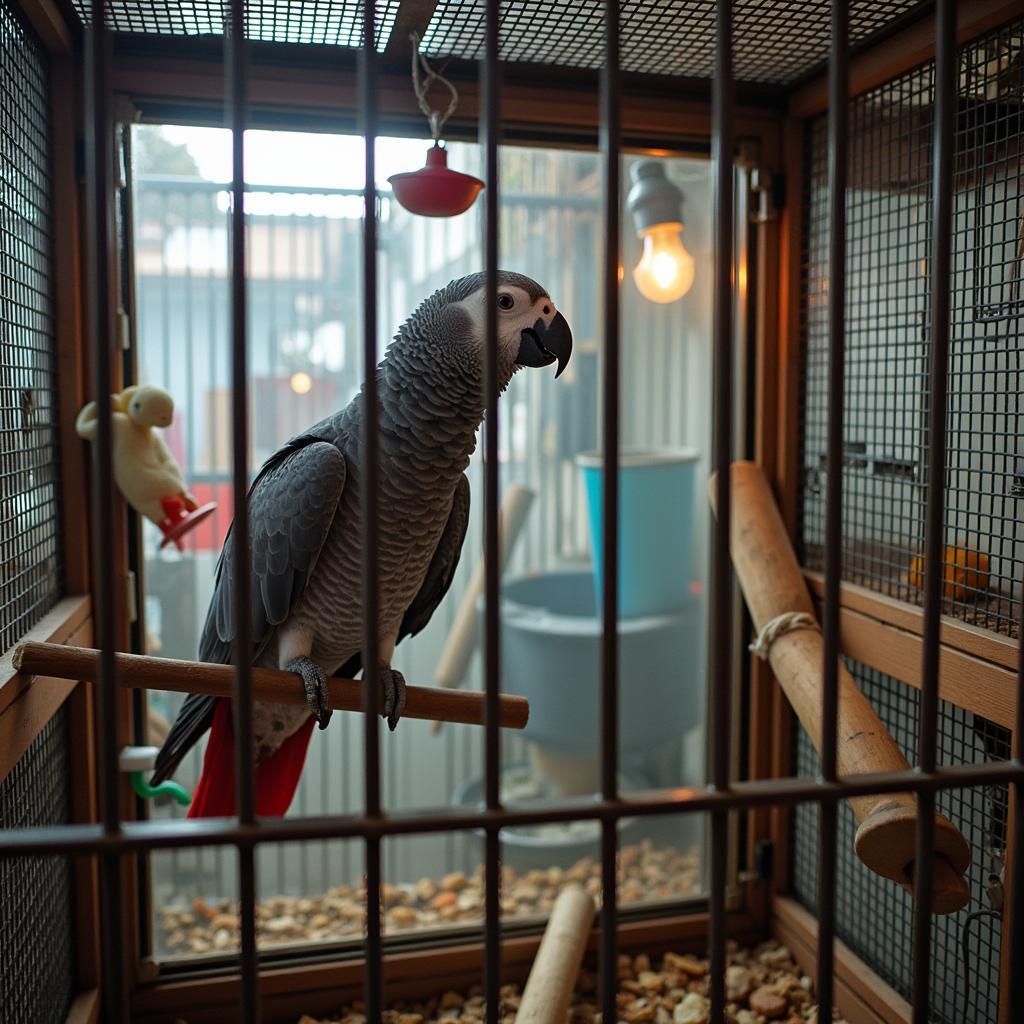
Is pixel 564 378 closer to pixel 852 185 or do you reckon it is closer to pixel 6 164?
pixel 852 185

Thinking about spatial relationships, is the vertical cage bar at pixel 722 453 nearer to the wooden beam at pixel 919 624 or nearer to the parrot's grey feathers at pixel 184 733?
the wooden beam at pixel 919 624

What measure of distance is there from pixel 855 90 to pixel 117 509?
145 cm

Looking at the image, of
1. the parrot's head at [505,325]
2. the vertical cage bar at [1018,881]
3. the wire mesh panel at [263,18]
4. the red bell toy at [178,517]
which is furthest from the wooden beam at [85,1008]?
the wire mesh panel at [263,18]

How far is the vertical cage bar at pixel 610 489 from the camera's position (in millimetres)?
667

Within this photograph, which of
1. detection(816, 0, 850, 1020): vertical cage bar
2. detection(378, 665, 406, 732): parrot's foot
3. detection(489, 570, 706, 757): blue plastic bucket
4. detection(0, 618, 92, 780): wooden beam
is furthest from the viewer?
detection(489, 570, 706, 757): blue plastic bucket

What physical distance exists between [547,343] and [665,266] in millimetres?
636

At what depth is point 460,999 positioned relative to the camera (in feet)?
5.25

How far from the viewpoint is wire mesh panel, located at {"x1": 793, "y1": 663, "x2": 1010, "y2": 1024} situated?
1.20m

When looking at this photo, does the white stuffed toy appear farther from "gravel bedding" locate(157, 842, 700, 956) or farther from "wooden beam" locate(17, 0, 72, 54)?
"gravel bedding" locate(157, 842, 700, 956)

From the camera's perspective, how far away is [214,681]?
3.43ft

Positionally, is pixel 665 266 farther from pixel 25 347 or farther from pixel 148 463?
pixel 25 347

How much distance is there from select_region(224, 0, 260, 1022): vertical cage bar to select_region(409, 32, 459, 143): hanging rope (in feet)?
2.46

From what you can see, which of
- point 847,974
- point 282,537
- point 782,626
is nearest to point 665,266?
point 782,626

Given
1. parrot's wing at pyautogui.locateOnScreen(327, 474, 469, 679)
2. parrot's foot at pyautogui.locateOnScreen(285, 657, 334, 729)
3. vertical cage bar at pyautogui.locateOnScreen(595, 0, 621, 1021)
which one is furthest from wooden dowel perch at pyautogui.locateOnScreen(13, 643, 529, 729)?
vertical cage bar at pyautogui.locateOnScreen(595, 0, 621, 1021)
